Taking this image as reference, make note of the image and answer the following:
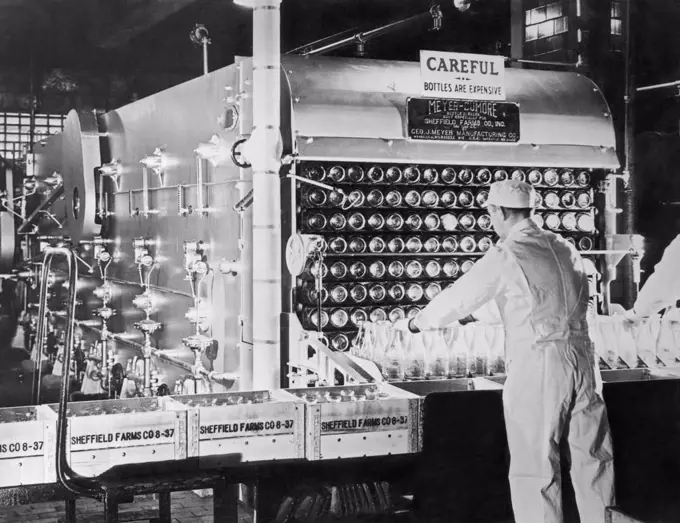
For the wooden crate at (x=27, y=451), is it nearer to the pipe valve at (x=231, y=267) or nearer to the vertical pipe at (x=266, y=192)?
the vertical pipe at (x=266, y=192)

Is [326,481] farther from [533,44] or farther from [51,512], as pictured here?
[533,44]

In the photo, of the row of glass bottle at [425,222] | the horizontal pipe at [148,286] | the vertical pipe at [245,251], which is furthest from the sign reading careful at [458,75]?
the horizontal pipe at [148,286]

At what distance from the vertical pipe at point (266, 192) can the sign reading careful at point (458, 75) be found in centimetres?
110

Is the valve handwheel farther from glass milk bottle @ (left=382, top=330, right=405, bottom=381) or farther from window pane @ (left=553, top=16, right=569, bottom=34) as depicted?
window pane @ (left=553, top=16, right=569, bottom=34)

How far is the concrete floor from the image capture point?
5.40 meters

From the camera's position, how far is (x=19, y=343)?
38.9 ft

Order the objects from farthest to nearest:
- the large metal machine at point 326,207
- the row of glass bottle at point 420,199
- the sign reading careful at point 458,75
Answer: the sign reading careful at point 458,75 < the row of glass bottle at point 420,199 < the large metal machine at point 326,207

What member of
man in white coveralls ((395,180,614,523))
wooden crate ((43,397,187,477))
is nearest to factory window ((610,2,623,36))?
man in white coveralls ((395,180,614,523))

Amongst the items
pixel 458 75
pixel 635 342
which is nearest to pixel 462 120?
pixel 458 75

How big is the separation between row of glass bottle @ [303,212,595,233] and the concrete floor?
1.86 metres

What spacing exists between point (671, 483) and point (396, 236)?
102 inches

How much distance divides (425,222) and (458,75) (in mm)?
1012

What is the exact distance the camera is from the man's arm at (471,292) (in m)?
4.20

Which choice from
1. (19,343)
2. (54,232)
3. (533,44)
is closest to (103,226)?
(54,232)
